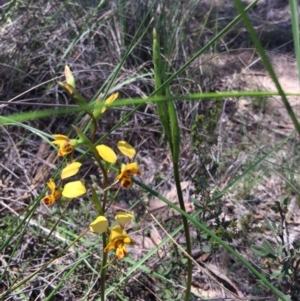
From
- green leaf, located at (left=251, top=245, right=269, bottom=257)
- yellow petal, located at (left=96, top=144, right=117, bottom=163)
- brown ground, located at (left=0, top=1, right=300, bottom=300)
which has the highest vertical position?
yellow petal, located at (left=96, top=144, right=117, bottom=163)

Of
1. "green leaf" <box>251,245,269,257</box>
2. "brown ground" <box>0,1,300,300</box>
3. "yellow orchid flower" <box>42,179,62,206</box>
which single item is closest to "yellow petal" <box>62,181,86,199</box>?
"yellow orchid flower" <box>42,179,62,206</box>

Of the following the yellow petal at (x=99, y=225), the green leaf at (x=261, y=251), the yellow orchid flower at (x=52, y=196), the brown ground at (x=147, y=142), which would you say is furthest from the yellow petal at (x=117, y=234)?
the brown ground at (x=147, y=142)

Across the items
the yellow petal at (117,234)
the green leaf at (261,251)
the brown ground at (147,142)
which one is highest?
Result: the yellow petal at (117,234)

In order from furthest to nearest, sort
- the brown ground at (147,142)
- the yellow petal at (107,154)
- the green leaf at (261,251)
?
1. the brown ground at (147,142)
2. the green leaf at (261,251)
3. the yellow petal at (107,154)

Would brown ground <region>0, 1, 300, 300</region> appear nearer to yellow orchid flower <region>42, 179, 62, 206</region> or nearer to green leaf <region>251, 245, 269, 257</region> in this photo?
green leaf <region>251, 245, 269, 257</region>

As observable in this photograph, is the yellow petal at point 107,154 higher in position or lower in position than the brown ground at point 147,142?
higher

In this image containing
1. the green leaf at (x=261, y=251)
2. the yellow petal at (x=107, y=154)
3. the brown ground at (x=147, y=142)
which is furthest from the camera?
the brown ground at (x=147, y=142)

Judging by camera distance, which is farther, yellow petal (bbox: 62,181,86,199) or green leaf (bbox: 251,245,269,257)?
green leaf (bbox: 251,245,269,257)

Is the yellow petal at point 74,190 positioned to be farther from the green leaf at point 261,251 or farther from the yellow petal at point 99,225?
Answer: the green leaf at point 261,251

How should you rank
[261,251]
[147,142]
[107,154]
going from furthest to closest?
[147,142] < [261,251] < [107,154]

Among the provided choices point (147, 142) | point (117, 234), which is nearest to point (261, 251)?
point (117, 234)

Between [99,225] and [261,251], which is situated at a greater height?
[99,225]

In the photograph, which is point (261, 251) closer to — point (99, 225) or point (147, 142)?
point (99, 225)

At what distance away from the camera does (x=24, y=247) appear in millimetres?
1930
